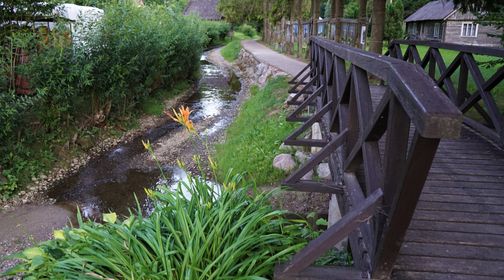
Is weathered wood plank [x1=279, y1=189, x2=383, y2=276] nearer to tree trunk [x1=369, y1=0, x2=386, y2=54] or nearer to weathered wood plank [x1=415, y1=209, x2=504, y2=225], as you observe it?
weathered wood plank [x1=415, y1=209, x2=504, y2=225]

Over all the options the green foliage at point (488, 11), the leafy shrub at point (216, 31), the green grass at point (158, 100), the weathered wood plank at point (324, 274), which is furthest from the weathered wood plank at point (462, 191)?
the leafy shrub at point (216, 31)

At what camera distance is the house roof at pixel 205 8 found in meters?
44.6

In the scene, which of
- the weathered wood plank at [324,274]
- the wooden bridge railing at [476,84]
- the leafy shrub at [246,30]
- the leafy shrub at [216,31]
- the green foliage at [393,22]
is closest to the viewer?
the weathered wood plank at [324,274]

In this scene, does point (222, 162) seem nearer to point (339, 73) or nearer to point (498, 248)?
point (339, 73)

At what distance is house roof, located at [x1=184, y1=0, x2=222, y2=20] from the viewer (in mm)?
44622

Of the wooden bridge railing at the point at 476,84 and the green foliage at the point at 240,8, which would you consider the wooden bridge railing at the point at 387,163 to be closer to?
the wooden bridge railing at the point at 476,84

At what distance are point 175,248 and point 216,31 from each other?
37240 mm

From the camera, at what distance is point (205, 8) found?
45.5m

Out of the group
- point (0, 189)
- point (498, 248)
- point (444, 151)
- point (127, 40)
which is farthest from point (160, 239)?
point (127, 40)

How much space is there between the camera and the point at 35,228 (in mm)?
6598

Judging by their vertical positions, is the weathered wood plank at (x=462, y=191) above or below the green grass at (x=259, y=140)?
above

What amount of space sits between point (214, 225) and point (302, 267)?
69 cm

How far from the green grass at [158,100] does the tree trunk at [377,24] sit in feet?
22.9

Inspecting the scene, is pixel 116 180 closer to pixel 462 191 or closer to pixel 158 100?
pixel 158 100
